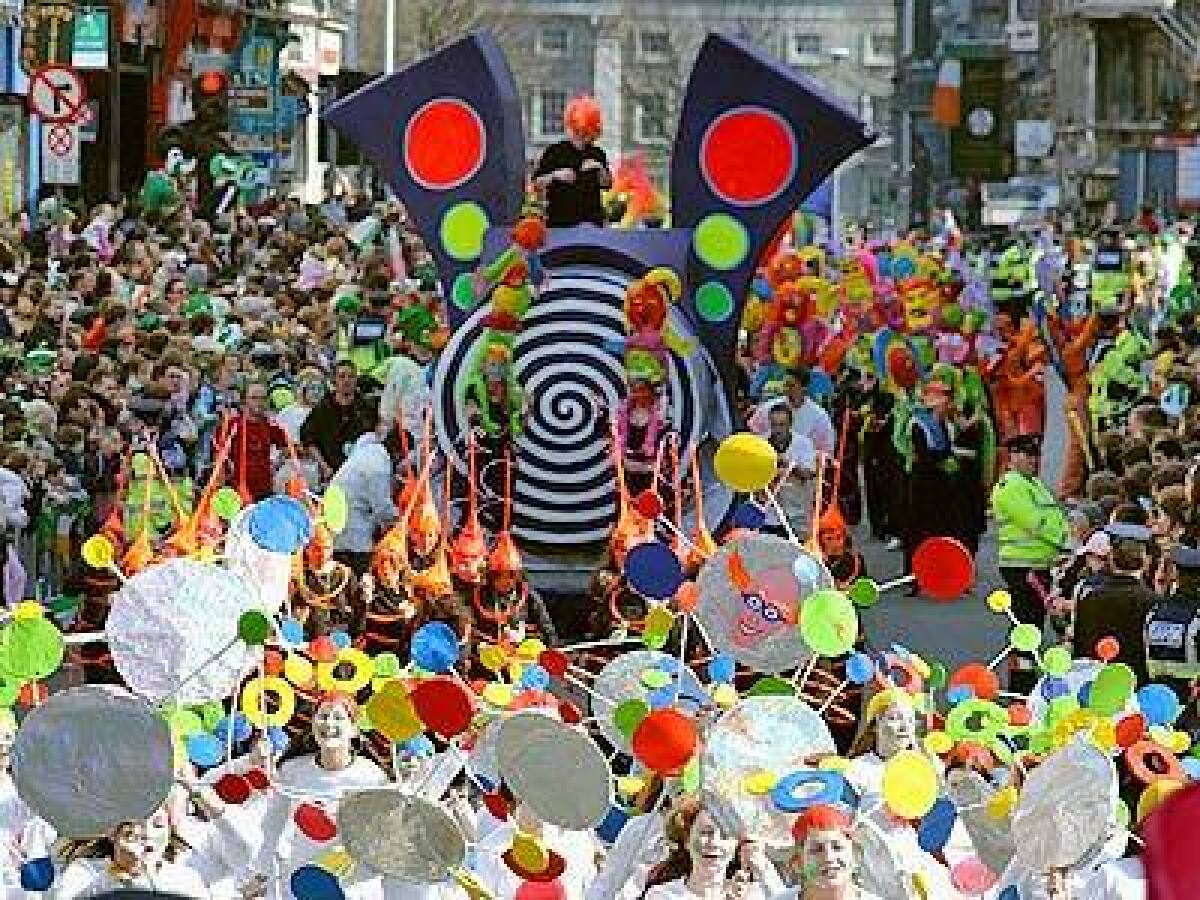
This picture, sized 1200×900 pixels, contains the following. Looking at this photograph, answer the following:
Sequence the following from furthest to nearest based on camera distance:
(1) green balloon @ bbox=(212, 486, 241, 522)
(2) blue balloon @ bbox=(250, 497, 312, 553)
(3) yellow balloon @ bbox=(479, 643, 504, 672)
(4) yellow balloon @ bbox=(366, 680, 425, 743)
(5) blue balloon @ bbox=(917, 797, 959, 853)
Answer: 1. (1) green balloon @ bbox=(212, 486, 241, 522)
2. (3) yellow balloon @ bbox=(479, 643, 504, 672)
3. (2) blue balloon @ bbox=(250, 497, 312, 553)
4. (5) blue balloon @ bbox=(917, 797, 959, 853)
5. (4) yellow balloon @ bbox=(366, 680, 425, 743)

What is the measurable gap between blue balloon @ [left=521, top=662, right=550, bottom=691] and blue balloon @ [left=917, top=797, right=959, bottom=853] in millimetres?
1405

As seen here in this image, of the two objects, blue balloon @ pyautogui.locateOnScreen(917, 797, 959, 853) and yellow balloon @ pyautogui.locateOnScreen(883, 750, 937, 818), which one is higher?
yellow balloon @ pyautogui.locateOnScreen(883, 750, 937, 818)

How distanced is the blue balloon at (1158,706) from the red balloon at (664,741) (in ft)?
5.24

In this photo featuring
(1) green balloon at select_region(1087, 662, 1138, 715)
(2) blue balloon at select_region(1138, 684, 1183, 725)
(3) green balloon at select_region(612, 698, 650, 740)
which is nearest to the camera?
(3) green balloon at select_region(612, 698, 650, 740)

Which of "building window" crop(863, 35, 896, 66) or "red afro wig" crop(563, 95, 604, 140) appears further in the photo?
"building window" crop(863, 35, 896, 66)

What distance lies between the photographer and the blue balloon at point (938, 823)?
8742mm

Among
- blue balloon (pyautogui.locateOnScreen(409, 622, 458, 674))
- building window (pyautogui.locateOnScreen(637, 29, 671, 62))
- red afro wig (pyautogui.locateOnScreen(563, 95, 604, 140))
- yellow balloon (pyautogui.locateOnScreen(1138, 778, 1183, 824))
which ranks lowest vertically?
yellow balloon (pyautogui.locateOnScreen(1138, 778, 1183, 824))

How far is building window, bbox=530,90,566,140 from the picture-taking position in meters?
107

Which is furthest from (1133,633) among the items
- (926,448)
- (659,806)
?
(926,448)

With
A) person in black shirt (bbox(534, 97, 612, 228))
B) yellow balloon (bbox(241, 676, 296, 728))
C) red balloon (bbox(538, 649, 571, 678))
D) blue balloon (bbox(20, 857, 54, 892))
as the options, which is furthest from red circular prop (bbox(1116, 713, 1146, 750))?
person in black shirt (bbox(534, 97, 612, 228))

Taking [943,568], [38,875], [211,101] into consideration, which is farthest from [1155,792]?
[211,101]

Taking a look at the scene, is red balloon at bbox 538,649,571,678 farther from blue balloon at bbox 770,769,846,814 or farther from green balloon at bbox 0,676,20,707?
blue balloon at bbox 770,769,846,814

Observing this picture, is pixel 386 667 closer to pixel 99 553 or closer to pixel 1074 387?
pixel 99 553

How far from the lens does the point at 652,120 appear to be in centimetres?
10388
